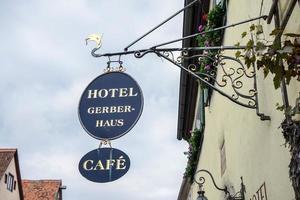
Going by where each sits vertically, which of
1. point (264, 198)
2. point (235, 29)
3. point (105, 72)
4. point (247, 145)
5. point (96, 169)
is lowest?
point (264, 198)

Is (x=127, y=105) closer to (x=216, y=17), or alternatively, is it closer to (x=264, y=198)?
(x=264, y=198)

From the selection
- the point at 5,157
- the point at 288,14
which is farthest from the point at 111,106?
the point at 5,157

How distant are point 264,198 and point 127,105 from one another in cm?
177

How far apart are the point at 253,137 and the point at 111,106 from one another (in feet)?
5.57

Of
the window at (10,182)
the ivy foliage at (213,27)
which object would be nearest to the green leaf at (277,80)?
the ivy foliage at (213,27)

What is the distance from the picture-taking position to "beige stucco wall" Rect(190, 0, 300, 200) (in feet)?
14.4

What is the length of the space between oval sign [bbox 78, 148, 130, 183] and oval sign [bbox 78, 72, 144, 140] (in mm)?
281

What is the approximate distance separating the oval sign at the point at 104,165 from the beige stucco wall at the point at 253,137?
1504 millimetres

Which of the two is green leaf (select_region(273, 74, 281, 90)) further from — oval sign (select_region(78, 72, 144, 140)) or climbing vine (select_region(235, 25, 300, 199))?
oval sign (select_region(78, 72, 144, 140))

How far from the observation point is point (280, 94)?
4.50m

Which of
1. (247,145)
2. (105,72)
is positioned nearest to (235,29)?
(247,145)

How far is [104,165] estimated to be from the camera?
5.46 meters

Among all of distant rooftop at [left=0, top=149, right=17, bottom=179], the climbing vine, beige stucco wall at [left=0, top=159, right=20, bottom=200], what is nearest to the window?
beige stucco wall at [left=0, top=159, right=20, bottom=200]

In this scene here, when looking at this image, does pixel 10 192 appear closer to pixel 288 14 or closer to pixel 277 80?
pixel 288 14
